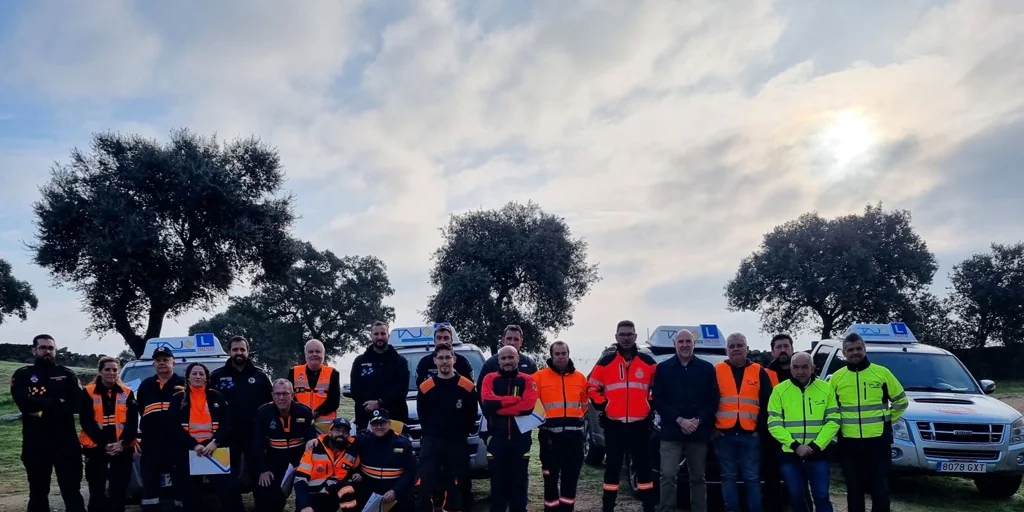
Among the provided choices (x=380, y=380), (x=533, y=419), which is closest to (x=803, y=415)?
(x=533, y=419)

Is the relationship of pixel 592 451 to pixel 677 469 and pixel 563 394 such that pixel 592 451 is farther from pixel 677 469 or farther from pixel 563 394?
pixel 563 394

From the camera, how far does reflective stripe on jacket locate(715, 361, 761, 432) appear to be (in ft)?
25.5

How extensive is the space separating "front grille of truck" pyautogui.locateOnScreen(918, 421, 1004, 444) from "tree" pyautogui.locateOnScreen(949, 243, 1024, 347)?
30706 millimetres

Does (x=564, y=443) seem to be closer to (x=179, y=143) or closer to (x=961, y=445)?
(x=961, y=445)

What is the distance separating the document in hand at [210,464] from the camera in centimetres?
814

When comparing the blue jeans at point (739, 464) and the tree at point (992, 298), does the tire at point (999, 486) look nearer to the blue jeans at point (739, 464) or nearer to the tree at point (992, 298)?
the blue jeans at point (739, 464)

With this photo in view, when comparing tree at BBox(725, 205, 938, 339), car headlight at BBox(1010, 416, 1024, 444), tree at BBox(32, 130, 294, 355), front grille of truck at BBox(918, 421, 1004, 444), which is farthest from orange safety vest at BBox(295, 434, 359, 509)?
tree at BBox(725, 205, 938, 339)

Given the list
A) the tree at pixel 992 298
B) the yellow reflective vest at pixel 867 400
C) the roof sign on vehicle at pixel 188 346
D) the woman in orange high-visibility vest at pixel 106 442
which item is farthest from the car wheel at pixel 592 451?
the tree at pixel 992 298

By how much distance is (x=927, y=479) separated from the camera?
1123cm

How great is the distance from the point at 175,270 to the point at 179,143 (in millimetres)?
3886

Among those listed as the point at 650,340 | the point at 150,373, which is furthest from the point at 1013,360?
the point at 150,373

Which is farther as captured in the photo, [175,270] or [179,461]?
[175,270]

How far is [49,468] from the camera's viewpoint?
27.4 feet

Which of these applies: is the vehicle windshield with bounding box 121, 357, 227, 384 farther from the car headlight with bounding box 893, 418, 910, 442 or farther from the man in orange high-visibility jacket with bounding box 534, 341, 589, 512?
the car headlight with bounding box 893, 418, 910, 442
